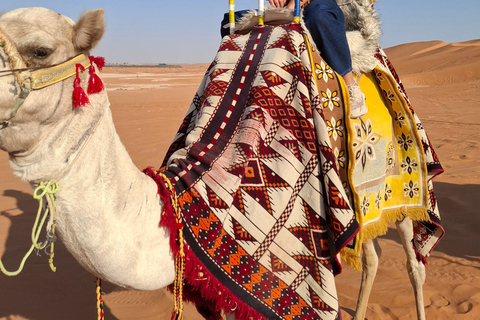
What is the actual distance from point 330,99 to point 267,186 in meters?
0.68

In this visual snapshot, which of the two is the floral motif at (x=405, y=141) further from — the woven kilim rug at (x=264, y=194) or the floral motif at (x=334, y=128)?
the woven kilim rug at (x=264, y=194)

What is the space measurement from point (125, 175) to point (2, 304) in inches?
112

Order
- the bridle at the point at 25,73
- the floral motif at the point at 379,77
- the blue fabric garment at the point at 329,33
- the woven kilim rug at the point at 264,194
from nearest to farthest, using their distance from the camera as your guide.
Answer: the bridle at the point at 25,73 < the woven kilim rug at the point at 264,194 < the blue fabric garment at the point at 329,33 < the floral motif at the point at 379,77

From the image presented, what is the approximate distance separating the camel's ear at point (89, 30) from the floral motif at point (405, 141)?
2.36m

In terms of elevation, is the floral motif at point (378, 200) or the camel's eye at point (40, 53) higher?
the camel's eye at point (40, 53)

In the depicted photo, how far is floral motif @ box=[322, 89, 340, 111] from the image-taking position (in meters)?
2.42

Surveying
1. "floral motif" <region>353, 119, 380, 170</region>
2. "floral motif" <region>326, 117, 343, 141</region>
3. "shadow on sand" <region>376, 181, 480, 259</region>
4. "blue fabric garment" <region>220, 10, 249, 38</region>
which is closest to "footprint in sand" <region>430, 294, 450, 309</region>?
"shadow on sand" <region>376, 181, 480, 259</region>

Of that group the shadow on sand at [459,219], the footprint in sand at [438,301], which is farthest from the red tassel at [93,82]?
the shadow on sand at [459,219]

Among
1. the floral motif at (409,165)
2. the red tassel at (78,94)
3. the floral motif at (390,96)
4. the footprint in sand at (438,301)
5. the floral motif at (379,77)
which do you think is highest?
the red tassel at (78,94)

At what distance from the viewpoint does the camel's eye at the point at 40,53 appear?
144 cm

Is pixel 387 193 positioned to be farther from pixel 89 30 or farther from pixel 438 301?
pixel 89 30

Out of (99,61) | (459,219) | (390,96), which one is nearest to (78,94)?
(99,61)

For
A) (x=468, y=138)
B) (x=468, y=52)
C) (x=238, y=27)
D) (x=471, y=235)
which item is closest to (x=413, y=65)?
(x=468, y=52)

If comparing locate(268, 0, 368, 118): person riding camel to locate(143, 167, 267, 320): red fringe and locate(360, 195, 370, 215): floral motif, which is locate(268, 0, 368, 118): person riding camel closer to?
locate(360, 195, 370, 215): floral motif
